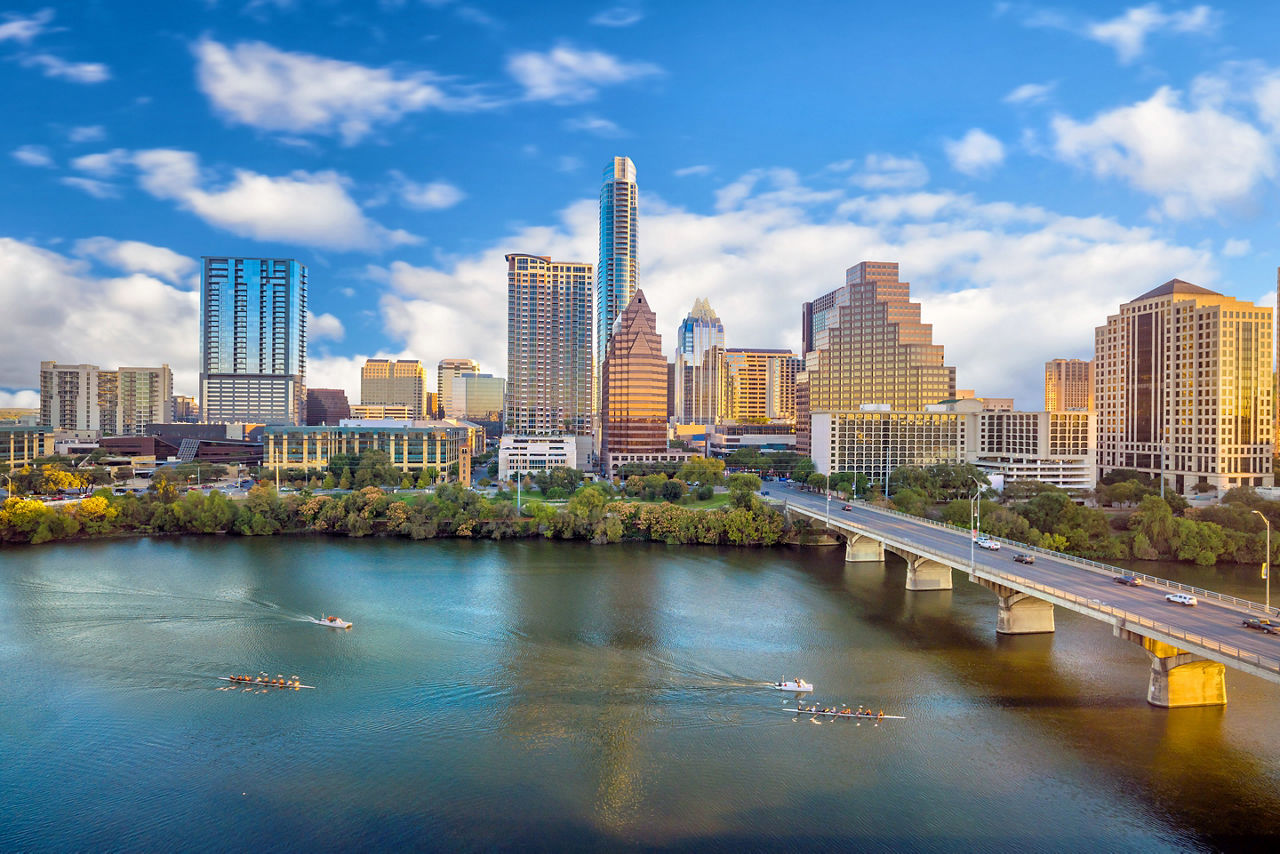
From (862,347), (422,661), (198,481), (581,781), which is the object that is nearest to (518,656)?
(422,661)

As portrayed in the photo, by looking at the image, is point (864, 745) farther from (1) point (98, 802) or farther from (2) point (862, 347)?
(2) point (862, 347)

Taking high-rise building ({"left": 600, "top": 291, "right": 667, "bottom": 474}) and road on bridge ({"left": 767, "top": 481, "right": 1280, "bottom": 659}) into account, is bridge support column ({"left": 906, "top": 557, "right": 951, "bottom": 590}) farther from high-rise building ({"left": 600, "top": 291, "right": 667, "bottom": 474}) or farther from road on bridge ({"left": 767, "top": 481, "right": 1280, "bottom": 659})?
high-rise building ({"left": 600, "top": 291, "right": 667, "bottom": 474})

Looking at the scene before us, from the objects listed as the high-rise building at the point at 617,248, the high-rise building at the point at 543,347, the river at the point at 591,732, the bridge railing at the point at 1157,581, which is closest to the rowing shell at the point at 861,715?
the river at the point at 591,732

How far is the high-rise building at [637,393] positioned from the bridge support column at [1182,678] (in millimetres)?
97506

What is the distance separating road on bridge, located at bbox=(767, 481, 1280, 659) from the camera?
103 ft

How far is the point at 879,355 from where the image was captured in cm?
13975

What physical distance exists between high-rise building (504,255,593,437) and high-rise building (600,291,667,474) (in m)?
50.6

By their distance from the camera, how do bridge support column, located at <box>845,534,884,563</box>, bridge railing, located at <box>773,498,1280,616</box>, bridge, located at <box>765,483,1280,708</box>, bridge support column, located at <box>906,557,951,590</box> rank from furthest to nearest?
bridge support column, located at <box>845,534,884,563</box>
bridge support column, located at <box>906,557,951,590</box>
bridge railing, located at <box>773,498,1280,616</box>
bridge, located at <box>765,483,1280,708</box>

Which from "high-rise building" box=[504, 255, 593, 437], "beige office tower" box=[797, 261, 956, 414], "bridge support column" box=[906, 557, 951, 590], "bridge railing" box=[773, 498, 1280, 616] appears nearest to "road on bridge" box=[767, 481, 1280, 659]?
"bridge railing" box=[773, 498, 1280, 616]

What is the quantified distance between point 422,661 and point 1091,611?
33.9m

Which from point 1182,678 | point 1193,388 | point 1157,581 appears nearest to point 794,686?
point 1182,678

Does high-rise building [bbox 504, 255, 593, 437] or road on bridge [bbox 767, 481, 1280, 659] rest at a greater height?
high-rise building [bbox 504, 255, 593, 437]

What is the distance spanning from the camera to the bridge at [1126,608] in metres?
30.5

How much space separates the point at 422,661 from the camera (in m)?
39.5
